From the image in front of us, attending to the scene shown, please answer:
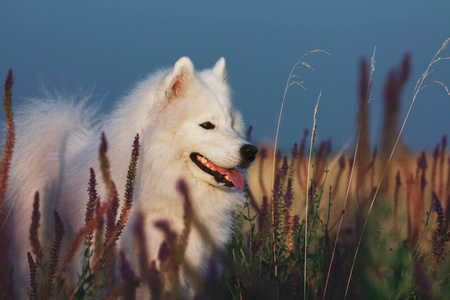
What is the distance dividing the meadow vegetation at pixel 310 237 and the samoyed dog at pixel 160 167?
30 cm

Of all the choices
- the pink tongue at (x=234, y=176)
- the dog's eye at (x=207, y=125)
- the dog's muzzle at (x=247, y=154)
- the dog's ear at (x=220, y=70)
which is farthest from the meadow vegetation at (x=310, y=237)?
the dog's ear at (x=220, y=70)

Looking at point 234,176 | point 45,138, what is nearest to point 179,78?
point 234,176

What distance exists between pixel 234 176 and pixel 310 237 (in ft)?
3.76

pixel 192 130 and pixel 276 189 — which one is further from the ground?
pixel 192 130

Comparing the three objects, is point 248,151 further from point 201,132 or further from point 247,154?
point 201,132

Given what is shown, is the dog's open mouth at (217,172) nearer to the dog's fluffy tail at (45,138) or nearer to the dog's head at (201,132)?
the dog's head at (201,132)

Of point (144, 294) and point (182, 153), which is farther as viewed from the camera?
point (182, 153)

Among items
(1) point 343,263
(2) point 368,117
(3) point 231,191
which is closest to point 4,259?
(2) point 368,117

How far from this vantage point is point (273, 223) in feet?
10.6

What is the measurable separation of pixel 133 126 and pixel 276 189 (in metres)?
1.24

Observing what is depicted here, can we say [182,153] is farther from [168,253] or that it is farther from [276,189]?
[168,253]

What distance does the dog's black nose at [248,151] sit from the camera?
3.37 meters

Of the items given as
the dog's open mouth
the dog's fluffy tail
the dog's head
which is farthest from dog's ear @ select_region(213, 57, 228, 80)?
the dog's fluffy tail

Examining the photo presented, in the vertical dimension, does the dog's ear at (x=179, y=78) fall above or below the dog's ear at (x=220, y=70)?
below
